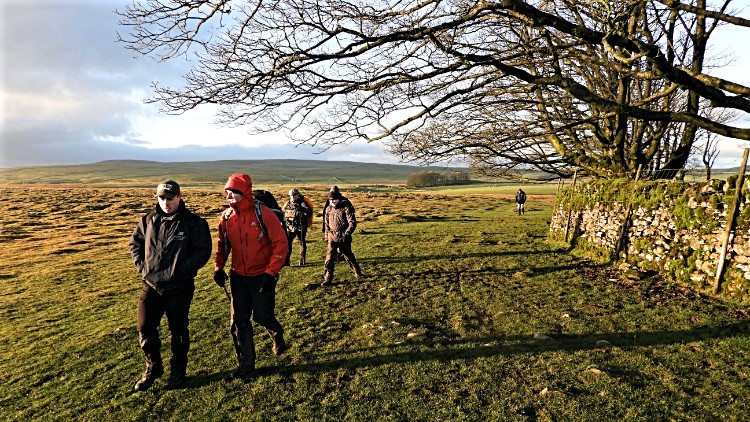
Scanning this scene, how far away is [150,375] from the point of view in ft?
15.9

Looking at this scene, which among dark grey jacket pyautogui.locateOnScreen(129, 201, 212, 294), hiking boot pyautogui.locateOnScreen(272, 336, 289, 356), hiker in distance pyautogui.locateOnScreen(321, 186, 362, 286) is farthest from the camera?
hiker in distance pyautogui.locateOnScreen(321, 186, 362, 286)

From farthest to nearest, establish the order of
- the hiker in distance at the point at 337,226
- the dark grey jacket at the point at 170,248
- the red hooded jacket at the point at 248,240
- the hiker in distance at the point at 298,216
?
1. the hiker in distance at the point at 298,216
2. the hiker in distance at the point at 337,226
3. the red hooded jacket at the point at 248,240
4. the dark grey jacket at the point at 170,248

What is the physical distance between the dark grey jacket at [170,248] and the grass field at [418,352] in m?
1.40

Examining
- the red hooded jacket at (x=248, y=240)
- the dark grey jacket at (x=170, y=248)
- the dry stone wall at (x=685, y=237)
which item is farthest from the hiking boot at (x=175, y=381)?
the dry stone wall at (x=685, y=237)

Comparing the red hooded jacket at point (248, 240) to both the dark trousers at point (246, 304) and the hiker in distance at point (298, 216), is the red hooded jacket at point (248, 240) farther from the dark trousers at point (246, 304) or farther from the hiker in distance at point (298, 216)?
the hiker in distance at point (298, 216)

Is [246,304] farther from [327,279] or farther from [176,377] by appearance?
[327,279]

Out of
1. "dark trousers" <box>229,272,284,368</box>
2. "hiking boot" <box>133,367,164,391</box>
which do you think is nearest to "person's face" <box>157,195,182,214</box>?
"dark trousers" <box>229,272,284,368</box>

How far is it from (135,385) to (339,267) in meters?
6.89

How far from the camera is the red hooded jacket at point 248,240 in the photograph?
4984 mm

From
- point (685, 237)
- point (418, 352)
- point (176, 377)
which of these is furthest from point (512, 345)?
point (685, 237)

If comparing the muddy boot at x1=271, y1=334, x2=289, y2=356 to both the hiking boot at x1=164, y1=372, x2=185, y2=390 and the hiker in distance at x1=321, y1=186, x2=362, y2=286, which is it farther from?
the hiker in distance at x1=321, y1=186, x2=362, y2=286

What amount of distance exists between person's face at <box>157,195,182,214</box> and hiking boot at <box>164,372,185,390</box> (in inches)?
80.8

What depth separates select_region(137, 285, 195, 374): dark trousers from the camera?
470 centimetres

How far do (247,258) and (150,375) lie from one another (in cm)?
186
